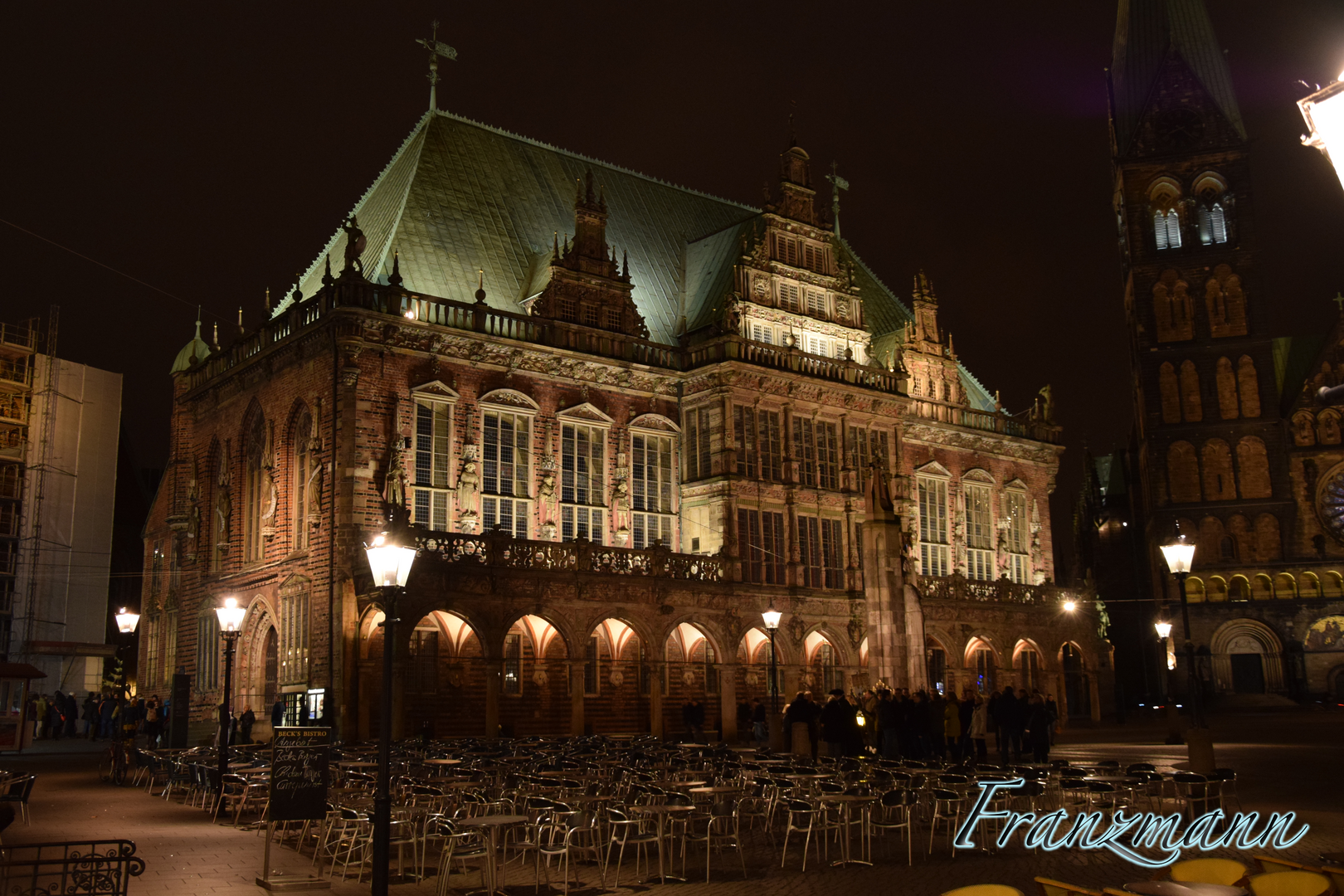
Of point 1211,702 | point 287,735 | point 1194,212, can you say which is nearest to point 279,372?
point 287,735

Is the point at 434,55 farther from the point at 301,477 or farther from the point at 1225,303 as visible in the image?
the point at 1225,303

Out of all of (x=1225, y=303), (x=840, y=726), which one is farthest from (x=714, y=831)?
(x=1225, y=303)

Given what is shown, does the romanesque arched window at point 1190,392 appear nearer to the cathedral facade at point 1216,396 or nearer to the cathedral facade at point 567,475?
the cathedral facade at point 1216,396

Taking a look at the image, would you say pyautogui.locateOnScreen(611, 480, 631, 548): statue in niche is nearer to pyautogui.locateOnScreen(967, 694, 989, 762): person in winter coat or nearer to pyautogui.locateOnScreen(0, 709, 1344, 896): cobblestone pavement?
pyautogui.locateOnScreen(967, 694, 989, 762): person in winter coat

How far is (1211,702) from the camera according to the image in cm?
6419

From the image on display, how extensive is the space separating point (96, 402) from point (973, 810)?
5352 cm

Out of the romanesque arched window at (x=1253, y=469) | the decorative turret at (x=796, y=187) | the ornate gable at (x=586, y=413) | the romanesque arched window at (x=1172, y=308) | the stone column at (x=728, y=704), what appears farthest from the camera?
the romanesque arched window at (x=1172, y=308)

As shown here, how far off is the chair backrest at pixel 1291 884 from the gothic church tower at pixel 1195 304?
210ft

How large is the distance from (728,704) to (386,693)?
86.3 ft

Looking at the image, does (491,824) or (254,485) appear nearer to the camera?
(491,824)

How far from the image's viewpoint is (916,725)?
85.4ft

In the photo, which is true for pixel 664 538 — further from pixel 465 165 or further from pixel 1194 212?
pixel 1194 212

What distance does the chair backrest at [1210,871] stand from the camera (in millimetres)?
8555

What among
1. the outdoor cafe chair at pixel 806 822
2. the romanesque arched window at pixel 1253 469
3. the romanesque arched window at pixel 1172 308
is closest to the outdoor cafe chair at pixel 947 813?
the outdoor cafe chair at pixel 806 822
